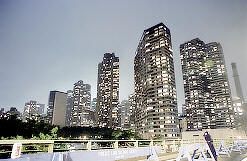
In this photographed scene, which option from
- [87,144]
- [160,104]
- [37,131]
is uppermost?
[160,104]

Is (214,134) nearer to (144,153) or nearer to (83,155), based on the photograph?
(144,153)

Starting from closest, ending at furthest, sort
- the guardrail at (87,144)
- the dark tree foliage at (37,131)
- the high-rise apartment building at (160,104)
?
the guardrail at (87,144) < the dark tree foliage at (37,131) < the high-rise apartment building at (160,104)

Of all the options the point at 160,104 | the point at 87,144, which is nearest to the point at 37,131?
the point at 87,144

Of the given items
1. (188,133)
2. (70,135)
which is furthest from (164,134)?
(188,133)

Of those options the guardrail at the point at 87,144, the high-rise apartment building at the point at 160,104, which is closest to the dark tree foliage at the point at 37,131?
the high-rise apartment building at the point at 160,104

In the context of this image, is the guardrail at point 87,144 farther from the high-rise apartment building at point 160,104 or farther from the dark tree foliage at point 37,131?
the high-rise apartment building at point 160,104

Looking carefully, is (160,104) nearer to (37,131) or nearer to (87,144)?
(37,131)

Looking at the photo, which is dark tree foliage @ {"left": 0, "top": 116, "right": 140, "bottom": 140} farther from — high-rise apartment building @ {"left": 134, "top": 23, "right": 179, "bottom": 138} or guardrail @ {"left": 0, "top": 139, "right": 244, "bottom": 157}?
guardrail @ {"left": 0, "top": 139, "right": 244, "bottom": 157}

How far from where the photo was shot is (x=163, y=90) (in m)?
183

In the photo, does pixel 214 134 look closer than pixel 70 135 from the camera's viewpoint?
Yes

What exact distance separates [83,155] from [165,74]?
184518mm

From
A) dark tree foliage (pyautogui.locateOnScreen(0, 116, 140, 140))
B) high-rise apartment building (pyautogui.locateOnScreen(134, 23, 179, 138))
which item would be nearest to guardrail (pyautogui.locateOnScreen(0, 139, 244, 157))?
dark tree foliage (pyautogui.locateOnScreen(0, 116, 140, 140))

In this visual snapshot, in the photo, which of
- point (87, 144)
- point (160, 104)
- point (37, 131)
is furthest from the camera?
point (160, 104)

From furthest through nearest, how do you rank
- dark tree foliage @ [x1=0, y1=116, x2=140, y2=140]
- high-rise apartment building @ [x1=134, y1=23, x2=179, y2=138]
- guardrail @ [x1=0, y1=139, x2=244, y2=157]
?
high-rise apartment building @ [x1=134, y1=23, x2=179, y2=138] < dark tree foliage @ [x1=0, y1=116, x2=140, y2=140] < guardrail @ [x1=0, y1=139, x2=244, y2=157]
